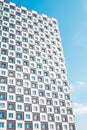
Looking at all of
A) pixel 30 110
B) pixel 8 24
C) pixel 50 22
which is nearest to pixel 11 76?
pixel 30 110

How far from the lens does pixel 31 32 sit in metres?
48.1

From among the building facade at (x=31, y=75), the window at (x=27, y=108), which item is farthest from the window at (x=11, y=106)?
the window at (x=27, y=108)

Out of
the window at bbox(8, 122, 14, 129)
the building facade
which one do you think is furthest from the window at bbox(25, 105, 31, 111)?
the window at bbox(8, 122, 14, 129)

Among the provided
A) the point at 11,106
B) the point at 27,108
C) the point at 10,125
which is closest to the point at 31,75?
the point at 27,108

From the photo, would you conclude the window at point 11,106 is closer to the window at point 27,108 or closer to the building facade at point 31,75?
the building facade at point 31,75

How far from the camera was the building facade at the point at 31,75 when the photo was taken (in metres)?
36.0

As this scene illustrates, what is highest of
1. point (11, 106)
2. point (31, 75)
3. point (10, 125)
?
point (31, 75)

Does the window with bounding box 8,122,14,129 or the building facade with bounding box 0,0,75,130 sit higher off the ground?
the building facade with bounding box 0,0,75,130

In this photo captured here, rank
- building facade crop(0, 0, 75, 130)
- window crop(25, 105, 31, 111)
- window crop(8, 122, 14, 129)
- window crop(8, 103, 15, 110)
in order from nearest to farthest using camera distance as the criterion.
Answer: window crop(8, 122, 14, 129)
window crop(8, 103, 15, 110)
building facade crop(0, 0, 75, 130)
window crop(25, 105, 31, 111)

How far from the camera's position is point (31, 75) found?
4128 cm

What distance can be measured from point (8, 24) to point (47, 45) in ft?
32.7

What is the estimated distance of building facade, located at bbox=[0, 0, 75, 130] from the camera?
118ft

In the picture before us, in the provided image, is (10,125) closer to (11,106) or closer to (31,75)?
(11,106)

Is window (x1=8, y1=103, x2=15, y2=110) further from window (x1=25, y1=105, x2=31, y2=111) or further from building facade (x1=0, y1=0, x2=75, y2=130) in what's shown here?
window (x1=25, y1=105, x2=31, y2=111)
